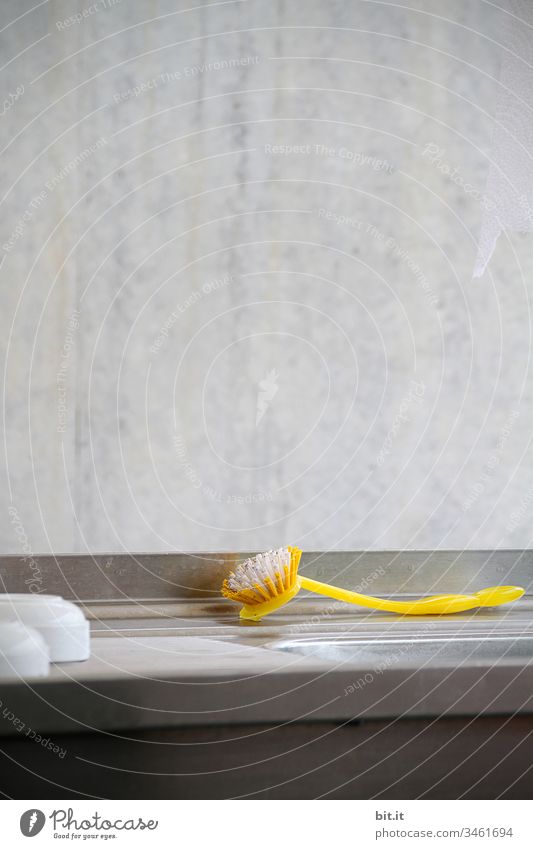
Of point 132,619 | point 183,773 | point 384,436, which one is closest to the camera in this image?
point 183,773

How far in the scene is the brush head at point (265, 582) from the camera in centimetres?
80

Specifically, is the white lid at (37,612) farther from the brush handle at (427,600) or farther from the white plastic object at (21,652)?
the brush handle at (427,600)

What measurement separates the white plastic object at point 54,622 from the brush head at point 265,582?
20 cm

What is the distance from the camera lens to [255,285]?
899mm

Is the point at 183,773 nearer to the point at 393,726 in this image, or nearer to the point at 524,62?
the point at 393,726

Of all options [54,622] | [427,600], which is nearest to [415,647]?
[427,600]

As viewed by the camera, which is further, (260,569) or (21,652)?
(260,569)

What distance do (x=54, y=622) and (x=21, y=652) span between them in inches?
1.5

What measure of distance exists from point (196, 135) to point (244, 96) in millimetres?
60

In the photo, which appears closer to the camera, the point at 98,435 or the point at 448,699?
the point at 448,699

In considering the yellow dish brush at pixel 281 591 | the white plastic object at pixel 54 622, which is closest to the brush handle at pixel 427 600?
the yellow dish brush at pixel 281 591

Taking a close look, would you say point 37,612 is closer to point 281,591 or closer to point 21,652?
point 21,652

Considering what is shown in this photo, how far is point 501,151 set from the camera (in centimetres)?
95

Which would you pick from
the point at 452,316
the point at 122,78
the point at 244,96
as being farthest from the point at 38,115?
the point at 452,316
